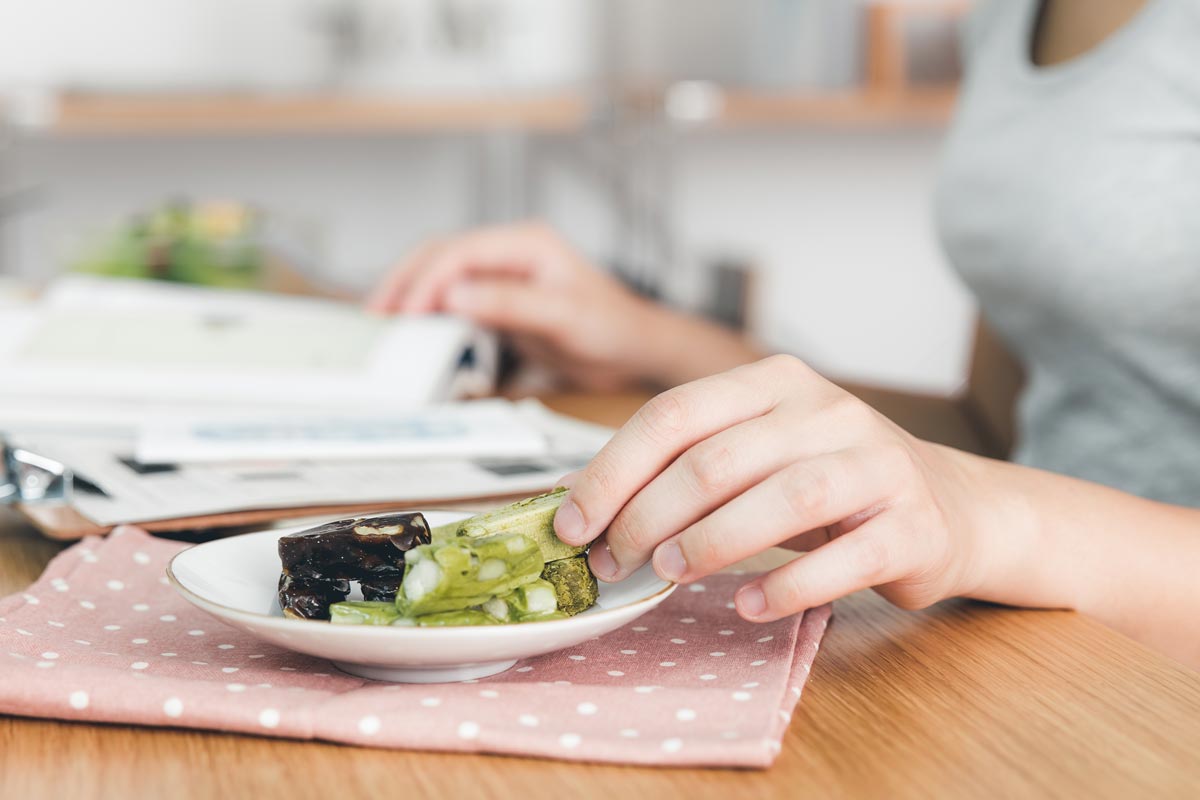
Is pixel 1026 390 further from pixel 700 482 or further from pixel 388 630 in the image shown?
pixel 388 630

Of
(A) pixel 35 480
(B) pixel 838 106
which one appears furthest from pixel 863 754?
(B) pixel 838 106

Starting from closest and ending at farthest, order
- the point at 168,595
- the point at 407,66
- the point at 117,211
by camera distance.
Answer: the point at 168,595, the point at 407,66, the point at 117,211

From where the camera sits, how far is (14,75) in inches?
95.7

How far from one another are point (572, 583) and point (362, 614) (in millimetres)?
76

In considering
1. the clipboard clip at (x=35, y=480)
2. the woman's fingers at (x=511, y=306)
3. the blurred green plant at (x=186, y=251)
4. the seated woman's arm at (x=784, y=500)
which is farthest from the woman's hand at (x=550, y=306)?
the seated woman's arm at (x=784, y=500)

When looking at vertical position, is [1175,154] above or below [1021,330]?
above

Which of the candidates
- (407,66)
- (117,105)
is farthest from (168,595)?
(407,66)

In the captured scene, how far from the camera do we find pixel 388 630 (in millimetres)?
378

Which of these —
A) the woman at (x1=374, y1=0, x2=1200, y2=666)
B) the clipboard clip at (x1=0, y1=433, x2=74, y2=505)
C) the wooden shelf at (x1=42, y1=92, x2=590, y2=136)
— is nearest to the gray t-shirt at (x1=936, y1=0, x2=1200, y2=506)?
the woman at (x1=374, y1=0, x2=1200, y2=666)

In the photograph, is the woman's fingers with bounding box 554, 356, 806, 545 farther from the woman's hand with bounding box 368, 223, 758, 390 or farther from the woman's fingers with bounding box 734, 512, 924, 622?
the woman's hand with bounding box 368, 223, 758, 390

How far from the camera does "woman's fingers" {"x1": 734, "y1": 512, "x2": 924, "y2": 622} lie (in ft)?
1.46

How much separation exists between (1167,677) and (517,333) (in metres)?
0.75

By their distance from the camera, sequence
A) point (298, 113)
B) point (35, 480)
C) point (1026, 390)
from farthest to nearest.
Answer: point (298, 113)
point (1026, 390)
point (35, 480)

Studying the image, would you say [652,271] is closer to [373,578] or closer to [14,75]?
[14,75]
